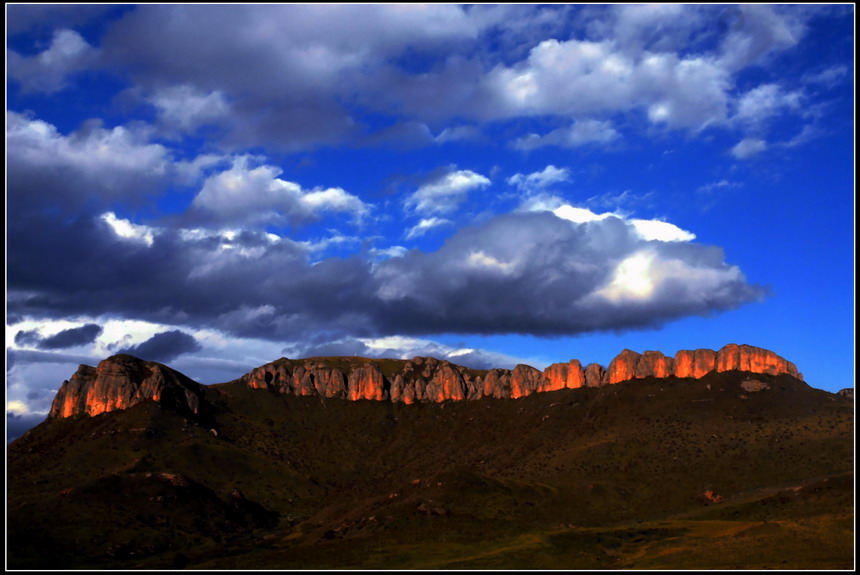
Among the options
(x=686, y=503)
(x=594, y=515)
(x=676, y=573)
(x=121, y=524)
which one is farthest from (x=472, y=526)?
(x=121, y=524)

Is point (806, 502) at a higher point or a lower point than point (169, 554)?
higher

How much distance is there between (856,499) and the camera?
→ 148 metres

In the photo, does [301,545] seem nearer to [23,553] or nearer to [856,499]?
[23,553]

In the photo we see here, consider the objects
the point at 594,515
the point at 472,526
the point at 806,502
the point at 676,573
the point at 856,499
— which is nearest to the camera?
the point at 676,573

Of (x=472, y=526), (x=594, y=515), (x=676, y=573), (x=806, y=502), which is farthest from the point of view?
(x=594, y=515)

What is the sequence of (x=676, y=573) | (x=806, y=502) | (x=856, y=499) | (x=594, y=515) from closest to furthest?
(x=676, y=573), (x=856, y=499), (x=806, y=502), (x=594, y=515)

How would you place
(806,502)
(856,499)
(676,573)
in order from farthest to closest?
(806,502), (856,499), (676,573)

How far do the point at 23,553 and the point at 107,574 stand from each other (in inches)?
1176

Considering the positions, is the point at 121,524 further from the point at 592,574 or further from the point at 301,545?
the point at 592,574

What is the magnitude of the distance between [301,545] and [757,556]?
9844cm

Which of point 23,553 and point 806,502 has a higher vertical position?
point 806,502

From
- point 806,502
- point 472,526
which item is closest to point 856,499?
point 806,502

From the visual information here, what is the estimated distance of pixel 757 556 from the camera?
421ft

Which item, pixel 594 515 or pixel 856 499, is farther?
pixel 594 515
